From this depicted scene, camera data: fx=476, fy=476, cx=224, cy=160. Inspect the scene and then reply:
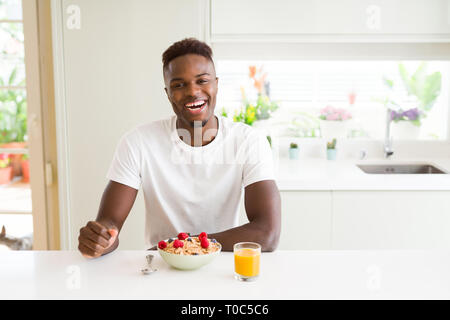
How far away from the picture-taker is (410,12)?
263 cm

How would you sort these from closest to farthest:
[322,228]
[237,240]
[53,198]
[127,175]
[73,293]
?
1. [73,293]
2. [237,240]
3. [127,175]
4. [322,228]
5. [53,198]

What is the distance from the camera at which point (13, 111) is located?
2.78 m

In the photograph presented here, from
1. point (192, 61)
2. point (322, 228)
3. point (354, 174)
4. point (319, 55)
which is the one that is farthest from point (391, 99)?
point (192, 61)

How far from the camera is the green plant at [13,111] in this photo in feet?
9.09

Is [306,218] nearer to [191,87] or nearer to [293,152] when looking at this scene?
[293,152]

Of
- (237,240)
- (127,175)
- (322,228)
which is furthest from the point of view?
(322,228)

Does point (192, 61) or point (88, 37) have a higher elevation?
point (88, 37)

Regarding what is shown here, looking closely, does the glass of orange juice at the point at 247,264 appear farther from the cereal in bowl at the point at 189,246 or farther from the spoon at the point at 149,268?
the spoon at the point at 149,268

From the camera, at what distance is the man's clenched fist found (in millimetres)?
1367

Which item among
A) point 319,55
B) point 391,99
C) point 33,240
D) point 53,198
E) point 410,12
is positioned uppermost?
point 410,12

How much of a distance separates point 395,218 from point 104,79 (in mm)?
1735

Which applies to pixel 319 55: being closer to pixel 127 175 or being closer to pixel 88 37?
pixel 88 37

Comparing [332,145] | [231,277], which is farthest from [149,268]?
[332,145]

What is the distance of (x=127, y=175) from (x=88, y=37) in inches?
47.5
